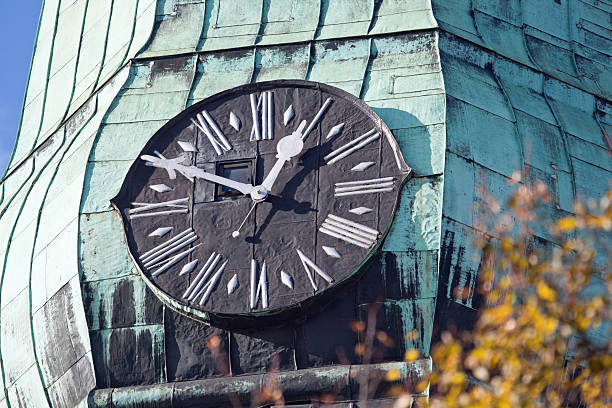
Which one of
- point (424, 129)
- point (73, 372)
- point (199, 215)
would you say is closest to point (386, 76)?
point (424, 129)

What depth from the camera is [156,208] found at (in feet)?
68.8

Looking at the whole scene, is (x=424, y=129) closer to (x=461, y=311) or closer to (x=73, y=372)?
(x=461, y=311)

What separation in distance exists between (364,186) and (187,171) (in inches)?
75.3

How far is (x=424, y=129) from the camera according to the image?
21.1 metres

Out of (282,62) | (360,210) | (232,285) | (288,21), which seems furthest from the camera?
(288,21)

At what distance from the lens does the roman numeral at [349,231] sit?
20.1 meters

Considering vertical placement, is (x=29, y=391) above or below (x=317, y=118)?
below

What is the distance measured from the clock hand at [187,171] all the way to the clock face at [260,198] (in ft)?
0.03

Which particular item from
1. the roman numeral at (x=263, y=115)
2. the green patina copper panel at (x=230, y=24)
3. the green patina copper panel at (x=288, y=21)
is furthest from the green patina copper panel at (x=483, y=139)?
Answer: the green patina copper panel at (x=230, y=24)

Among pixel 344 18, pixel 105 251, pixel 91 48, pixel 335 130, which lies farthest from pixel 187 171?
pixel 91 48

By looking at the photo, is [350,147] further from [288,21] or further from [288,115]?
[288,21]

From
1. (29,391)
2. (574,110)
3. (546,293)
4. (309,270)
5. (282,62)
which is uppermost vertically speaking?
(282,62)

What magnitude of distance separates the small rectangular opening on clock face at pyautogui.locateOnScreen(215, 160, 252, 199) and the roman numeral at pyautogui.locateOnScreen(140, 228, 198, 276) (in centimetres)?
55

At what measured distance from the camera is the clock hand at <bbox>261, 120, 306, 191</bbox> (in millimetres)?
20773
